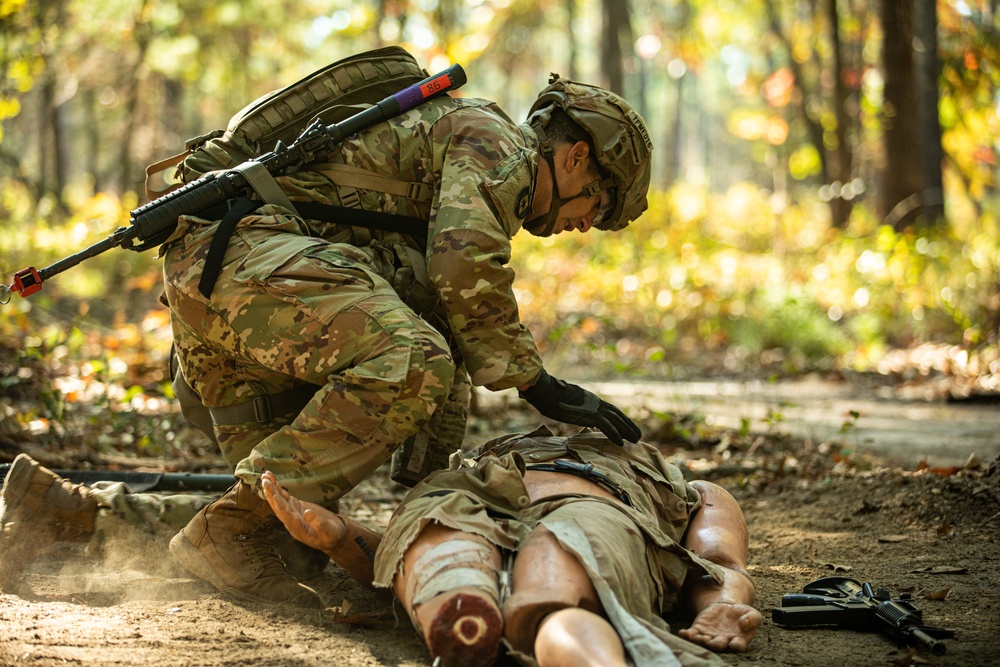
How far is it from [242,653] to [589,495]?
3.43 feet

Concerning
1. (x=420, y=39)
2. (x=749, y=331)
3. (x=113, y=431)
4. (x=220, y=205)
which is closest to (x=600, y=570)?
(x=220, y=205)

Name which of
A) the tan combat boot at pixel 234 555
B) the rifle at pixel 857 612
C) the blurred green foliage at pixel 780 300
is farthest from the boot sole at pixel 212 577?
the blurred green foliage at pixel 780 300

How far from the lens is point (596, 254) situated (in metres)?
12.7

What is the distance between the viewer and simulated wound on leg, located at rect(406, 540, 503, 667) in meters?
2.10

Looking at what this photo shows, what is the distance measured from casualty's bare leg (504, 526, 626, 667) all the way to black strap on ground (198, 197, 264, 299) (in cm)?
134

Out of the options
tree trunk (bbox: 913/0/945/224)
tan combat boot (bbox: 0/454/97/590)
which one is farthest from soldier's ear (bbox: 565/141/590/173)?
tree trunk (bbox: 913/0/945/224)

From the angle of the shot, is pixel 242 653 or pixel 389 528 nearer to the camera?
pixel 242 653

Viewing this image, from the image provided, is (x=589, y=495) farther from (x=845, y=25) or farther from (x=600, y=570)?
(x=845, y=25)

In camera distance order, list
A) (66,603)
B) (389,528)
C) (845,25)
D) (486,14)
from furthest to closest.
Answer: (486,14)
(845,25)
(66,603)
(389,528)

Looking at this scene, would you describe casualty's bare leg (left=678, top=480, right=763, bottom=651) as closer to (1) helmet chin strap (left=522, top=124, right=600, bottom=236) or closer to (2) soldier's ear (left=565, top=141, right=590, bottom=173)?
(1) helmet chin strap (left=522, top=124, right=600, bottom=236)

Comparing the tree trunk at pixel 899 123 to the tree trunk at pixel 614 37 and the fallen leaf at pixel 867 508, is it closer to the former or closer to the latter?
the tree trunk at pixel 614 37

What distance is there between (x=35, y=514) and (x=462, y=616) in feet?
5.89

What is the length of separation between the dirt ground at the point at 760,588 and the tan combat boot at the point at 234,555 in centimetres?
8

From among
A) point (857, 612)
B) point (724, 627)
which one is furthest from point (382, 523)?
point (857, 612)
